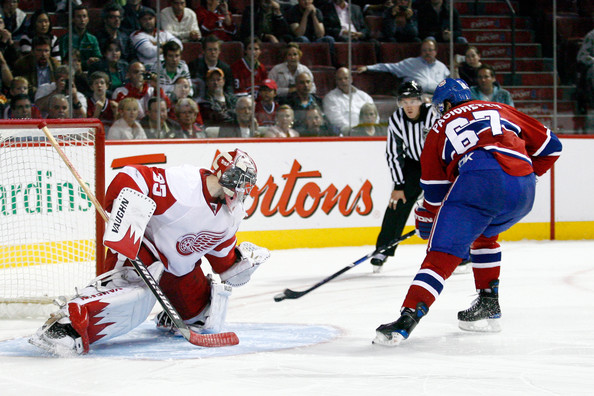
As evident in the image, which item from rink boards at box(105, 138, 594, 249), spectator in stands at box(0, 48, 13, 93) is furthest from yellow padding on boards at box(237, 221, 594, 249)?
spectator in stands at box(0, 48, 13, 93)

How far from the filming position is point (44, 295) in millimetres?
4609

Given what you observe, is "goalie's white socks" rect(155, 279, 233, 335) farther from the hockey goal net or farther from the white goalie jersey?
the hockey goal net

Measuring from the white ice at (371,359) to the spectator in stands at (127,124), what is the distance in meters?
1.66

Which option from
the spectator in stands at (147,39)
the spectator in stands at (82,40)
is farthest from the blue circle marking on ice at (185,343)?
the spectator in stands at (147,39)

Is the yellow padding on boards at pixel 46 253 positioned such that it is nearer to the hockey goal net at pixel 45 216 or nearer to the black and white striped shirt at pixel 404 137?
the hockey goal net at pixel 45 216

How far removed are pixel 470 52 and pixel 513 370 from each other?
5.08 m

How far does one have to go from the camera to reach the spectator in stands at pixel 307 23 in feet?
24.8

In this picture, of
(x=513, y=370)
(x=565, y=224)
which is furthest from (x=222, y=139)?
(x=513, y=370)

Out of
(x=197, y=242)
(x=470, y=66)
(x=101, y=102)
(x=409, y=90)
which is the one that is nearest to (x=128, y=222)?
(x=197, y=242)

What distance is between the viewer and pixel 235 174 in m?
3.48

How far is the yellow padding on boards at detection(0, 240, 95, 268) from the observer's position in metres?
4.79

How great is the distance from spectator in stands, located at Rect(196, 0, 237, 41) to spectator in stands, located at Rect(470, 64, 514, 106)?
209 cm

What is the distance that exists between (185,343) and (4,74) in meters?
3.30

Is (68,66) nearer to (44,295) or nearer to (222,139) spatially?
(222,139)
